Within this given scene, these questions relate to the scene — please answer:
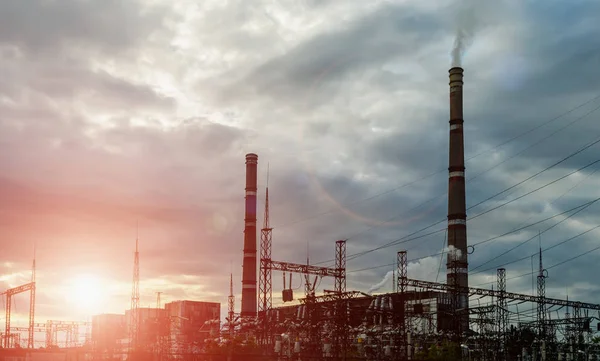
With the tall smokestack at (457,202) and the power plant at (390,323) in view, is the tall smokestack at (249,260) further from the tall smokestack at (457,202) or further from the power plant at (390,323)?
the tall smokestack at (457,202)

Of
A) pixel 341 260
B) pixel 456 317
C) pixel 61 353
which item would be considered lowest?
pixel 61 353

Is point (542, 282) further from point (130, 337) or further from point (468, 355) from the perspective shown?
point (130, 337)

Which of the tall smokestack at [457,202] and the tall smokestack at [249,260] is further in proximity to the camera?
the tall smokestack at [249,260]

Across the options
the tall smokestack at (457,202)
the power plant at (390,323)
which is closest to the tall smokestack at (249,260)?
the power plant at (390,323)

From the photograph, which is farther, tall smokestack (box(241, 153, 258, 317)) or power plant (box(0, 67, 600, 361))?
tall smokestack (box(241, 153, 258, 317))

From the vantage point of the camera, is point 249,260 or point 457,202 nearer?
point 457,202

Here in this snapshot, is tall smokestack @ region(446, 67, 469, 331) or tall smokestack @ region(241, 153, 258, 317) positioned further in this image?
tall smokestack @ region(241, 153, 258, 317)

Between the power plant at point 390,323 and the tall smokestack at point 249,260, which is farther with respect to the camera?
the tall smokestack at point 249,260

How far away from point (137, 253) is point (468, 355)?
63549 mm

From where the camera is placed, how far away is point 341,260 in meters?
83.4

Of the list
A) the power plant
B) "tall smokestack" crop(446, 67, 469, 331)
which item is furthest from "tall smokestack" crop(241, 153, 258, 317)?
"tall smokestack" crop(446, 67, 469, 331)

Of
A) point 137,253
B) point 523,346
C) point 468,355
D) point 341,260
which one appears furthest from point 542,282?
point 137,253

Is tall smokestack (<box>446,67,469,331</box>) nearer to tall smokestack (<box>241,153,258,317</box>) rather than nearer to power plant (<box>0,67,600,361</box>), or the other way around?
power plant (<box>0,67,600,361</box>)

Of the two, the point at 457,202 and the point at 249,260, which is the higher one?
the point at 457,202
